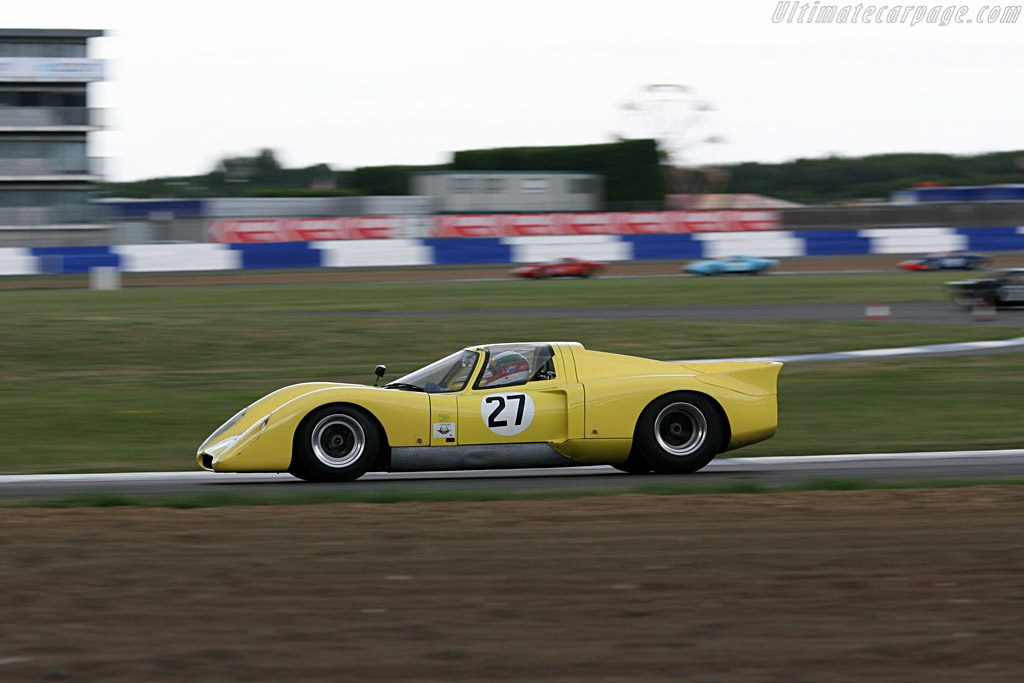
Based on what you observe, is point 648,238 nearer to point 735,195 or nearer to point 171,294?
point 171,294

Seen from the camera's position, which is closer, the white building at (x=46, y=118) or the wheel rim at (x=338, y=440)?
the wheel rim at (x=338, y=440)

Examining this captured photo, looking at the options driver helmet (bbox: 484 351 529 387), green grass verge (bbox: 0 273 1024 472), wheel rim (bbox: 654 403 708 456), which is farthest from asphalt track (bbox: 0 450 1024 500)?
driver helmet (bbox: 484 351 529 387)

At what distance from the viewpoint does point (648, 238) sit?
4281 cm

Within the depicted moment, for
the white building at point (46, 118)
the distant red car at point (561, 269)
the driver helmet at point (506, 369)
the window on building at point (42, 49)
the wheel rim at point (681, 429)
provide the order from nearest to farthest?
1. the driver helmet at point (506, 369)
2. the wheel rim at point (681, 429)
3. the distant red car at point (561, 269)
4. the white building at point (46, 118)
5. the window on building at point (42, 49)

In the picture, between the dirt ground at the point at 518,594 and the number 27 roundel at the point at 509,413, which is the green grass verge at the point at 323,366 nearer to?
the number 27 roundel at the point at 509,413

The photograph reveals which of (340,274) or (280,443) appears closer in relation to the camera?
(280,443)

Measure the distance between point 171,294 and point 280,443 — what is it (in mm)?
21440

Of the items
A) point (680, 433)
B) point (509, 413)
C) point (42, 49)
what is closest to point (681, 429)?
point (680, 433)

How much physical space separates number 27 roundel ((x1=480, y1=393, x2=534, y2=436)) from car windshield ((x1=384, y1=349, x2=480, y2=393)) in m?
0.29

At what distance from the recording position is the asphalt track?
8.50 m

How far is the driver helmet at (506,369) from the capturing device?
8.95 meters

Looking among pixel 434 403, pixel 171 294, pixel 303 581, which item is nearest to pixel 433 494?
pixel 434 403

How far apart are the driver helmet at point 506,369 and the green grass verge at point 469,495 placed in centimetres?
107

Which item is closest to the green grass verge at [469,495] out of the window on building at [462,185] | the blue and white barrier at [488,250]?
the blue and white barrier at [488,250]
